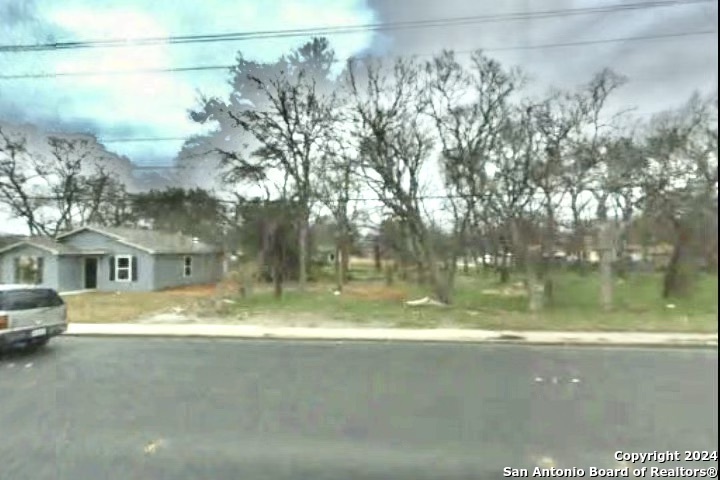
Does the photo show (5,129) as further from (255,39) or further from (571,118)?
(571,118)

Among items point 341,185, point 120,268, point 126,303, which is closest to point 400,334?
point 341,185

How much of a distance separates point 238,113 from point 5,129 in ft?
1.91

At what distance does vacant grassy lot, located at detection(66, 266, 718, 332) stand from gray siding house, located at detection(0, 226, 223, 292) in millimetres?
102

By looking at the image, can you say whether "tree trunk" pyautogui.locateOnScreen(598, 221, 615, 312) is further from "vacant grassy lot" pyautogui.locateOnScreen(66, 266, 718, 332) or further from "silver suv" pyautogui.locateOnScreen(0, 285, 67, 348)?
"silver suv" pyautogui.locateOnScreen(0, 285, 67, 348)

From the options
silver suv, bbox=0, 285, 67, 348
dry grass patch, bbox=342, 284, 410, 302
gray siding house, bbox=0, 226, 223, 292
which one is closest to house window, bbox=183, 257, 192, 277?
gray siding house, bbox=0, 226, 223, 292

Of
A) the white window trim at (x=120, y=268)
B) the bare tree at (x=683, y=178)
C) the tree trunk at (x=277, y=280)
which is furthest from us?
the tree trunk at (x=277, y=280)

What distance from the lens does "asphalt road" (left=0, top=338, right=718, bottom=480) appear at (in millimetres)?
1386

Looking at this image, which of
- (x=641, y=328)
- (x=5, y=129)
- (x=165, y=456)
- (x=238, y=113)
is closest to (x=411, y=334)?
(x=641, y=328)

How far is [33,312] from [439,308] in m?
1.36

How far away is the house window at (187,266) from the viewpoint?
1.56m

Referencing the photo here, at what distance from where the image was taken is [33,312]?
1642 mm

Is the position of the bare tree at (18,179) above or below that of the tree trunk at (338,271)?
above

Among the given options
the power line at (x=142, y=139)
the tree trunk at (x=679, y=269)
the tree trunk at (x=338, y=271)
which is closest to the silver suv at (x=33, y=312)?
the power line at (x=142, y=139)

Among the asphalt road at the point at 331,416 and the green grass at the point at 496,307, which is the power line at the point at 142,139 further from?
the asphalt road at the point at 331,416
